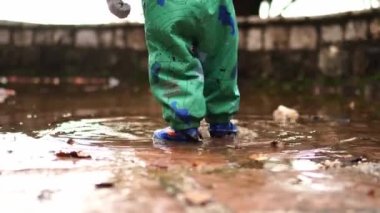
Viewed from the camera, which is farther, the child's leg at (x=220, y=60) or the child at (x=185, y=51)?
the child's leg at (x=220, y=60)

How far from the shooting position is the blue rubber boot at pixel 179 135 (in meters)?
2.38

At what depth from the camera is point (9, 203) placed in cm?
131

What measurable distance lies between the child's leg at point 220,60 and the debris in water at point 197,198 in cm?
120

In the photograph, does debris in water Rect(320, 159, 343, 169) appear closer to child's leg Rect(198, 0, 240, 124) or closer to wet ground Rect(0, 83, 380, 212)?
wet ground Rect(0, 83, 380, 212)

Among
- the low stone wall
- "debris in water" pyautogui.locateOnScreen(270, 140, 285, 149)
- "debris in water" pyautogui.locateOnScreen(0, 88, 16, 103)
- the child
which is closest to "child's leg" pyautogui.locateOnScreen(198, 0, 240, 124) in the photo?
the child

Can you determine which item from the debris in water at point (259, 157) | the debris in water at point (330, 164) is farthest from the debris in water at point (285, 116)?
the debris in water at point (330, 164)

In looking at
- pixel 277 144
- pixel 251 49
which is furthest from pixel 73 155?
pixel 251 49

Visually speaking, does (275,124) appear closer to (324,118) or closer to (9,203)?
(324,118)

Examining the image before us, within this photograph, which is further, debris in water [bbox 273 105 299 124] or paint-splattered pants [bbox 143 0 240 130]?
debris in water [bbox 273 105 299 124]

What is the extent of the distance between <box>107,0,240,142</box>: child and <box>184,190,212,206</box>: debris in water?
3.37 ft

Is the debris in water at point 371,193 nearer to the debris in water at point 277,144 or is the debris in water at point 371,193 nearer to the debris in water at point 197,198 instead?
the debris in water at point 197,198

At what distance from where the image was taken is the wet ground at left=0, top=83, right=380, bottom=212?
1.28 metres

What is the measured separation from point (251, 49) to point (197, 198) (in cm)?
460

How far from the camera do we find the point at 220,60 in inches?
100.0
